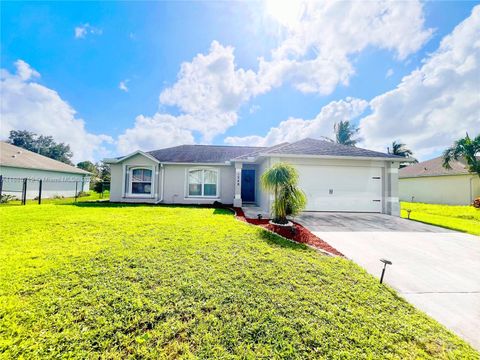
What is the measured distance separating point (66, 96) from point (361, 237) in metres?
22.8

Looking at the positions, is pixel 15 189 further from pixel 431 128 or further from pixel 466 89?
pixel 431 128

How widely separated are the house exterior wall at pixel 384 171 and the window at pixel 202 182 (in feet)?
15.3

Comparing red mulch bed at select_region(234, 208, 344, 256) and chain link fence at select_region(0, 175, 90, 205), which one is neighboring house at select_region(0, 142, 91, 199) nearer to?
chain link fence at select_region(0, 175, 90, 205)

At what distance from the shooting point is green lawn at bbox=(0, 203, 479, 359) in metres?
2.18

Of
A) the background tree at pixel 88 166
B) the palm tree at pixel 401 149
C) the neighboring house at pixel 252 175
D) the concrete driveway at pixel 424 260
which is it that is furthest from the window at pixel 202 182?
the palm tree at pixel 401 149

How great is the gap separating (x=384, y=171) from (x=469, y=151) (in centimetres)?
1336

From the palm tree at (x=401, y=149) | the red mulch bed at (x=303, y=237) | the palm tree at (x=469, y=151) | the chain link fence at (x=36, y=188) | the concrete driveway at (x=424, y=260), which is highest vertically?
the palm tree at (x=401, y=149)

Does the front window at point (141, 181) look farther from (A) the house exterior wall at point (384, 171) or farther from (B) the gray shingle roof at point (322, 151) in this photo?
(B) the gray shingle roof at point (322, 151)

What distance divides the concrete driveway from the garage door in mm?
1970

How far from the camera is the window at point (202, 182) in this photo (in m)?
13.7

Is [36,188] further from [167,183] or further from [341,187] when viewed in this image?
[341,187]

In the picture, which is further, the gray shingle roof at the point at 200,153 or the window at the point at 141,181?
the gray shingle roof at the point at 200,153

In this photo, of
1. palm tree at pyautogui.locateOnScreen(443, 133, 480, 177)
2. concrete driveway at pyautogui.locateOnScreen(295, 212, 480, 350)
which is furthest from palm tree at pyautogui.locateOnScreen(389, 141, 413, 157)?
concrete driveway at pyautogui.locateOnScreen(295, 212, 480, 350)

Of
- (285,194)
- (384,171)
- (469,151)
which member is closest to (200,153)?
(285,194)
